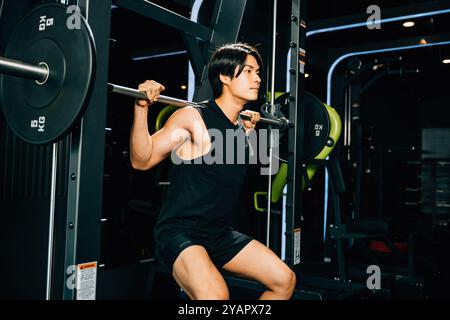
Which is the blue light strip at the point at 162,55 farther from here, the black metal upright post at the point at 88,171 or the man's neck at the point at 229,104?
the black metal upright post at the point at 88,171

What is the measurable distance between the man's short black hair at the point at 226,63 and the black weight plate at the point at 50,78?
0.99 m

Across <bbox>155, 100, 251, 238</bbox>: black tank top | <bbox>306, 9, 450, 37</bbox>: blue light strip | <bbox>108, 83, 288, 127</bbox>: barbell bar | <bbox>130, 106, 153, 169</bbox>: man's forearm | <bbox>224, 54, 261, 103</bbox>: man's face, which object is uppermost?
<bbox>306, 9, 450, 37</bbox>: blue light strip

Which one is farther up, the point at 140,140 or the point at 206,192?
the point at 140,140

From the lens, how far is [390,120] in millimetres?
8766

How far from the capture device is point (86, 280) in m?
1.53

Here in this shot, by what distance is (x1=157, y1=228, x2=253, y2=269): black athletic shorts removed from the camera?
1.96 metres

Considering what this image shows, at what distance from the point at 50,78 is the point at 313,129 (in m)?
2.51

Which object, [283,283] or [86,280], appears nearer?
[86,280]

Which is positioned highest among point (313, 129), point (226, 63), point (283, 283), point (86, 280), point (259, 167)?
point (226, 63)

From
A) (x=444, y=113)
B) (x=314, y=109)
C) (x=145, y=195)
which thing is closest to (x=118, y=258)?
(x=145, y=195)

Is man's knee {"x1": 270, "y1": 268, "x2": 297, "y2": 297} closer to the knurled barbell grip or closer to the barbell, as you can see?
the barbell

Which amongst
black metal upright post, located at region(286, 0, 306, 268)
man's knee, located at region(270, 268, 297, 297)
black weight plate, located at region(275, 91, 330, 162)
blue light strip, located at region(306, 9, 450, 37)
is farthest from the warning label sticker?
blue light strip, located at region(306, 9, 450, 37)

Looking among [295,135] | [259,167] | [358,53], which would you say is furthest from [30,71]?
[358,53]

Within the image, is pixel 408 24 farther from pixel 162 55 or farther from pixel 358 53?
pixel 162 55
